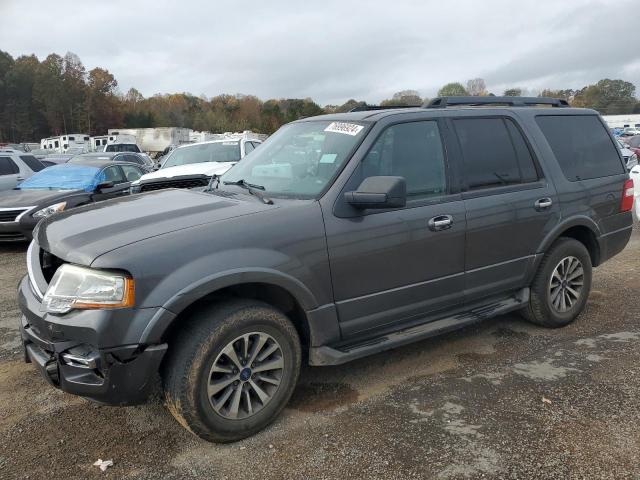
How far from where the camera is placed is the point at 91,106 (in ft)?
303

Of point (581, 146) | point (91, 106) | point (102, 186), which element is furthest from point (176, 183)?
point (91, 106)

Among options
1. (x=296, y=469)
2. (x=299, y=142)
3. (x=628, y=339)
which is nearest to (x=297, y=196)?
(x=299, y=142)

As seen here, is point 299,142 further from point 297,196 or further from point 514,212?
point 514,212

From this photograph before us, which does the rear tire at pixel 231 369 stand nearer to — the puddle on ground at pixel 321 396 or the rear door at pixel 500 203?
the puddle on ground at pixel 321 396

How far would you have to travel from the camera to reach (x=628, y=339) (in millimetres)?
4465

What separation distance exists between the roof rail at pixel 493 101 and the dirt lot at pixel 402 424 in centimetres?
195

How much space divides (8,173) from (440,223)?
11.4 meters

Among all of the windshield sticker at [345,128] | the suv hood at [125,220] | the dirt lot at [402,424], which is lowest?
the dirt lot at [402,424]

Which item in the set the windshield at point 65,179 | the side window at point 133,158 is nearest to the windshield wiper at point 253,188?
the windshield at point 65,179

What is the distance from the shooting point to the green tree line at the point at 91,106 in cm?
8344

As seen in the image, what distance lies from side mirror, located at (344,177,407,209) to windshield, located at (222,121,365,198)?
0.83 feet

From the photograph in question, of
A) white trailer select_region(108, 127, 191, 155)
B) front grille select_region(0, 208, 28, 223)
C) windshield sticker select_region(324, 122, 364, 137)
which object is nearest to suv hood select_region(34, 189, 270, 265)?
windshield sticker select_region(324, 122, 364, 137)

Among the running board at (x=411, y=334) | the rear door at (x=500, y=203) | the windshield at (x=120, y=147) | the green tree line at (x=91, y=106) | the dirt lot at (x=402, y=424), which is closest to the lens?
the dirt lot at (x=402, y=424)

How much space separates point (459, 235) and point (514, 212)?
624 millimetres
